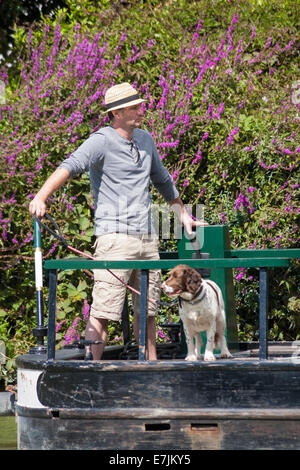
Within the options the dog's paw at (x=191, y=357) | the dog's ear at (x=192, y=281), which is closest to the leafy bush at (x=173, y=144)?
the dog's paw at (x=191, y=357)

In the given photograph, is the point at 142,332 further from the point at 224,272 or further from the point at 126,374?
the point at 224,272

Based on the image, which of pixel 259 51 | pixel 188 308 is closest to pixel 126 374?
pixel 188 308

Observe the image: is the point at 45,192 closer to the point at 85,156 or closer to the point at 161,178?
the point at 85,156

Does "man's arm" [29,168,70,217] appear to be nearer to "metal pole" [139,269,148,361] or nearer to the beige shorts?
the beige shorts

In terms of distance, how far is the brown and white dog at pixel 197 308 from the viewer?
475 centimetres

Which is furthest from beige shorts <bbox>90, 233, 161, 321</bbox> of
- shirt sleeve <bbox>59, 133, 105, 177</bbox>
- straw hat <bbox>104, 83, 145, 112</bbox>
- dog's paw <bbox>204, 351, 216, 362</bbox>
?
straw hat <bbox>104, 83, 145, 112</bbox>

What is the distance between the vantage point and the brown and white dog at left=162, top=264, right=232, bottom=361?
4.75m

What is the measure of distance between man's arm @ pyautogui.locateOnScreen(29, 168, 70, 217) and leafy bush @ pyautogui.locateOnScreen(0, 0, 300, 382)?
2796 mm

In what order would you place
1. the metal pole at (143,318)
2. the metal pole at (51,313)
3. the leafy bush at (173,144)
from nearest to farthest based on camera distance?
the metal pole at (143,318), the metal pole at (51,313), the leafy bush at (173,144)

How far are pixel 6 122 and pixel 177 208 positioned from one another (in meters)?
2.84

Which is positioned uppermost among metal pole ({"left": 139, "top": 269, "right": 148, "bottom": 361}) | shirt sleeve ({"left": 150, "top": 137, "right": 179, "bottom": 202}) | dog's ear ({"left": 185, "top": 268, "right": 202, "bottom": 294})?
shirt sleeve ({"left": 150, "top": 137, "right": 179, "bottom": 202})

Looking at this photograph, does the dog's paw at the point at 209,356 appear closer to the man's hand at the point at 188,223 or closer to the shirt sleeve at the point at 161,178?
the man's hand at the point at 188,223

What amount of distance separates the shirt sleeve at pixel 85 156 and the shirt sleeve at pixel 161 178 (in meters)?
0.41

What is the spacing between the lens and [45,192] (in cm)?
459
